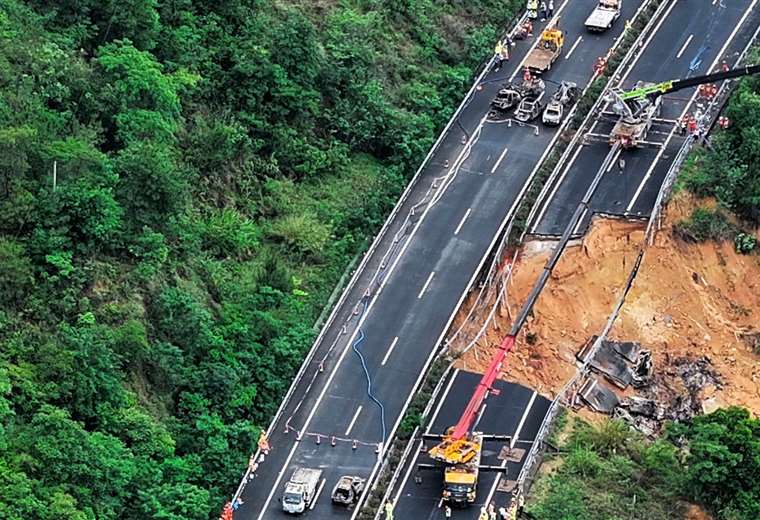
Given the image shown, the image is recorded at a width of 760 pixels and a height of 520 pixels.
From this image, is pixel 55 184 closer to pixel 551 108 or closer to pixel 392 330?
pixel 392 330

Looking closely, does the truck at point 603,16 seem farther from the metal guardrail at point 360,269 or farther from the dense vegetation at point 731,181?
the dense vegetation at point 731,181

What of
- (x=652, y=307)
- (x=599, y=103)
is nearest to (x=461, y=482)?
(x=652, y=307)

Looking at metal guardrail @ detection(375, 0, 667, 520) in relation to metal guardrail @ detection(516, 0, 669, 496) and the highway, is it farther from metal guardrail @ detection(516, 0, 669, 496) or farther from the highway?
the highway

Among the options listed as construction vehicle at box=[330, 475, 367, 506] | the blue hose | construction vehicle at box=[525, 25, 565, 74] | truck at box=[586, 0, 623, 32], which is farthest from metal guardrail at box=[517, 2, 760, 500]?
construction vehicle at box=[525, 25, 565, 74]

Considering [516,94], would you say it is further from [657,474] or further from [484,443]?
[657,474]

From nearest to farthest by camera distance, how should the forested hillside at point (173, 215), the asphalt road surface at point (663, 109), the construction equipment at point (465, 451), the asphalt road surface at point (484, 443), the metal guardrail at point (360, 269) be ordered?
the forested hillside at point (173, 215) < the construction equipment at point (465, 451) < the asphalt road surface at point (484, 443) < the metal guardrail at point (360, 269) < the asphalt road surface at point (663, 109)

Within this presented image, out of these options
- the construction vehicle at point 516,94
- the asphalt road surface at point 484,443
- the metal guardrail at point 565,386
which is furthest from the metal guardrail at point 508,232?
the construction vehicle at point 516,94

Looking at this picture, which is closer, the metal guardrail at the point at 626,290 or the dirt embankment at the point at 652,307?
the metal guardrail at the point at 626,290
